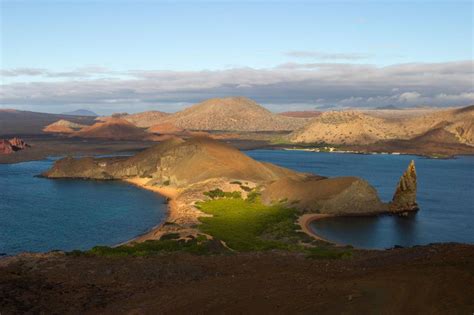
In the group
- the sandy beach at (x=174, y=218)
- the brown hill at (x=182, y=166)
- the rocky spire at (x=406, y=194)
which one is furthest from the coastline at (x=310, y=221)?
the brown hill at (x=182, y=166)

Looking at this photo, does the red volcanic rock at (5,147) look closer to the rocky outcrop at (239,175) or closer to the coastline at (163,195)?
the rocky outcrop at (239,175)

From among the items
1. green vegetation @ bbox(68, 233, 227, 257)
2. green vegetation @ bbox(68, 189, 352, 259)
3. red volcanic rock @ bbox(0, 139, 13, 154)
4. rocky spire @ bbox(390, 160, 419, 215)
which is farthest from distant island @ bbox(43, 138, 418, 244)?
red volcanic rock @ bbox(0, 139, 13, 154)

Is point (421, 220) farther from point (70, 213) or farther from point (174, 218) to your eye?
point (70, 213)

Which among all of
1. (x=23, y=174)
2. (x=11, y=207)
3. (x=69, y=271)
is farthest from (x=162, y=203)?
(x=23, y=174)

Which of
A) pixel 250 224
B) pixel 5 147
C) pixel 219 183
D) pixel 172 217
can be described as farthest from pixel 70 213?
pixel 5 147

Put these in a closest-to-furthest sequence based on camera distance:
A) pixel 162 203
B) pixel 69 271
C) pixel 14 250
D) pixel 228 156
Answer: pixel 69 271 → pixel 14 250 → pixel 162 203 → pixel 228 156

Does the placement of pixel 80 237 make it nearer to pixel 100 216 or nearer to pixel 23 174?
pixel 100 216

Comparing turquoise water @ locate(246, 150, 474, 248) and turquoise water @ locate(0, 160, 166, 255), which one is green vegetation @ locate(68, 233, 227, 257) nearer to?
turquoise water @ locate(0, 160, 166, 255)
